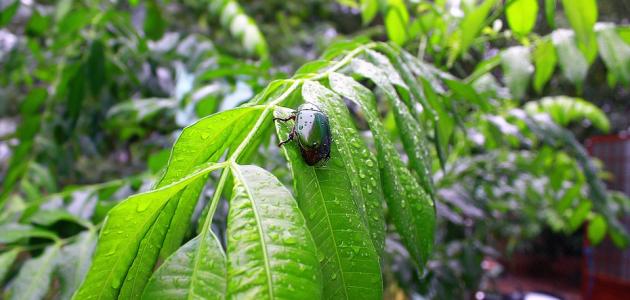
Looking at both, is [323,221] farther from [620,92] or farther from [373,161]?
[620,92]

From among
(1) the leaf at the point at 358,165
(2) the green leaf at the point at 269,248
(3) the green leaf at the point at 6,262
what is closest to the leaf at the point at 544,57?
(1) the leaf at the point at 358,165

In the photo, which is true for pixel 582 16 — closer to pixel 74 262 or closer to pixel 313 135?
pixel 313 135

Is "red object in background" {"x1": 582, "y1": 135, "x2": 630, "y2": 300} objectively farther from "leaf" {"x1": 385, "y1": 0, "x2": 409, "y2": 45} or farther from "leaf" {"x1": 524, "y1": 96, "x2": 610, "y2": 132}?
"leaf" {"x1": 385, "y1": 0, "x2": 409, "y2": 45}

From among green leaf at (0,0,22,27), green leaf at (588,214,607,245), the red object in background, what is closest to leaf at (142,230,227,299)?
green leaf at (0,0,22,27)

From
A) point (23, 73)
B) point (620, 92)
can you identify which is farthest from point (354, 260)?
point (620, 92)

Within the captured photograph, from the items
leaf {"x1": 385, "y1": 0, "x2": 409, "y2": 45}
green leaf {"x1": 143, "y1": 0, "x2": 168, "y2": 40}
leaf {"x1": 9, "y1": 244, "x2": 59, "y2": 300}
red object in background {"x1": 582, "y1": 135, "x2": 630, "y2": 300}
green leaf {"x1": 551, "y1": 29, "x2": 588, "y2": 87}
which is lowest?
red object in background {"x1": 582, "y1": 135, "x2": 630, "y2": 300}
